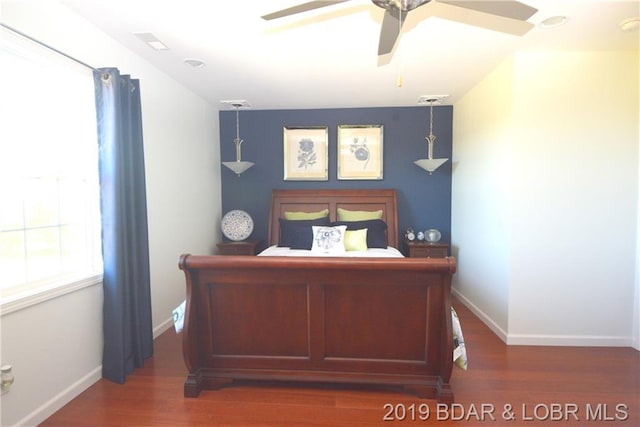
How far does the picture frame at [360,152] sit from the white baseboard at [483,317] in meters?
1.86

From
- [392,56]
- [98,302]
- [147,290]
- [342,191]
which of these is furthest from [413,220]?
[98,302]

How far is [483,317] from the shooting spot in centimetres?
342

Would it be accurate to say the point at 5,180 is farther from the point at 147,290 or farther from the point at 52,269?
the point at 147,290

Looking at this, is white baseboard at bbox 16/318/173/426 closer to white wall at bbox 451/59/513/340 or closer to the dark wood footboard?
the dark wood footboard

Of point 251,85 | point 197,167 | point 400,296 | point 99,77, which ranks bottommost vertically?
point 400,296

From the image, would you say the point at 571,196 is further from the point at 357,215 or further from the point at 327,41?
the point at 327,41

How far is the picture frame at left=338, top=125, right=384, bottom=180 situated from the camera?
176 inches

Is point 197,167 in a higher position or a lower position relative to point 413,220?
higher

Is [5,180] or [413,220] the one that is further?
[413,220]

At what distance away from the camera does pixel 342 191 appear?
443cm

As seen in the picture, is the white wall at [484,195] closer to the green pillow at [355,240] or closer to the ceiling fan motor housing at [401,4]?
the green pillow at [355,240]

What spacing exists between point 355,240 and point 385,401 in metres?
1.89

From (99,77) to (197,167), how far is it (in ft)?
5.72

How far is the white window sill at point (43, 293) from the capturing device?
1.75 meters
